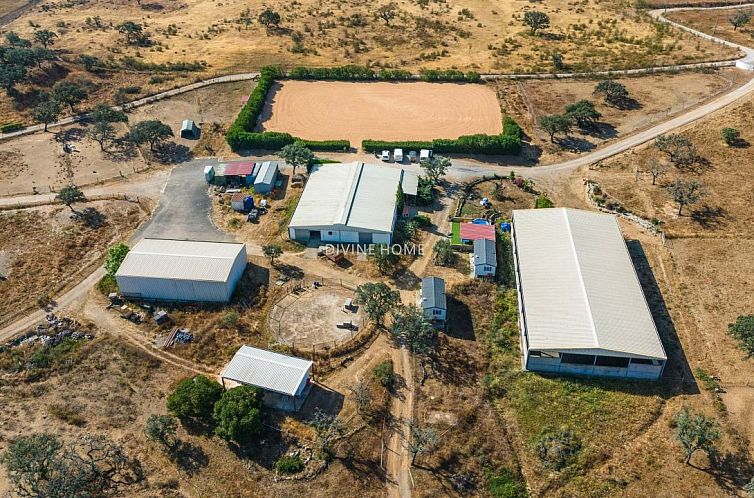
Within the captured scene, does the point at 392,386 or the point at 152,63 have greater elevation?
the point at 152,63

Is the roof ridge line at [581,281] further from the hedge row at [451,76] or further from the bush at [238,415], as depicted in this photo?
the hedge row at [451,76]

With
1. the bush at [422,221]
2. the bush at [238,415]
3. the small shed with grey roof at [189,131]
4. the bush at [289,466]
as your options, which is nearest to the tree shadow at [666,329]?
the bush at [422,221]

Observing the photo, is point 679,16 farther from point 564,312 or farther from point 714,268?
point 564,312

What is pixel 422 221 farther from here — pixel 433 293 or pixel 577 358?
pixel 577 358

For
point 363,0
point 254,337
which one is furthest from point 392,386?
point 363,0

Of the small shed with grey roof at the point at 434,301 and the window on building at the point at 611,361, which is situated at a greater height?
the small shed with grey roof at the point at 434,301

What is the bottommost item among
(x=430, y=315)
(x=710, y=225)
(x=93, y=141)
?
(x=710, y=225)

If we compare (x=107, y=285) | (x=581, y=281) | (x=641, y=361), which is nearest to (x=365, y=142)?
(x=581, y=281)
